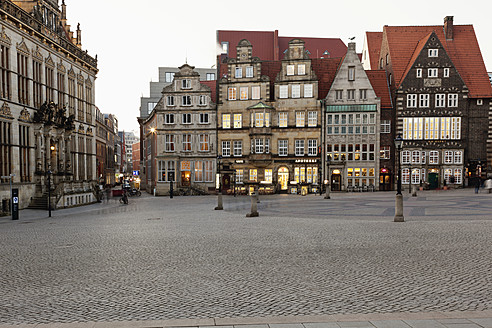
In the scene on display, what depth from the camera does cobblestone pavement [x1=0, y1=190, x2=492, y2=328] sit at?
6707mm

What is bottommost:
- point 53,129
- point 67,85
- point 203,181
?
point 203,181

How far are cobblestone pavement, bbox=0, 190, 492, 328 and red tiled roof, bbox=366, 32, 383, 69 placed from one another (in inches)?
1944

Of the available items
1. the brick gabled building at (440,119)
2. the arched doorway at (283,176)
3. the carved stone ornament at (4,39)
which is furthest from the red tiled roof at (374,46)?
the carved stone ornament at (4,39)

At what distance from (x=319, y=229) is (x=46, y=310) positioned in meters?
11.2

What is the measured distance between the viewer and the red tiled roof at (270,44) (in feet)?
235

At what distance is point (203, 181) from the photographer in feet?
171

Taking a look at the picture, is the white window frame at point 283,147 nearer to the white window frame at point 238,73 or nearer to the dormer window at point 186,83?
the white window frame at point 238,73

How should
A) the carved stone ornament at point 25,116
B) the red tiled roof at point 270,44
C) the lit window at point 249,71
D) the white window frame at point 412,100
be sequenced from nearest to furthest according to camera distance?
the carved stone ornament at point 25,116
the white window frame at point 412,100
the lit window at point 249,71
the red tiled roof at point 270,44

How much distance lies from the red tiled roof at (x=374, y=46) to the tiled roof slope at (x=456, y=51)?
4452mm

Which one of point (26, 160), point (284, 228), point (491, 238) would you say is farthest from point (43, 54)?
point (491, 238)

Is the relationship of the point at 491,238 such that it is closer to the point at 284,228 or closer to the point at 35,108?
the point at 284,228

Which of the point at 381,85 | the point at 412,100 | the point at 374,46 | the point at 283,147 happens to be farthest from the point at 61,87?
the point at 374,46

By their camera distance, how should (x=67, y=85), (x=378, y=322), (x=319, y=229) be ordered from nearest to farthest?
1. (x=378, y=322)
2. (x=319, y=229)
3. (x=67, y=85)

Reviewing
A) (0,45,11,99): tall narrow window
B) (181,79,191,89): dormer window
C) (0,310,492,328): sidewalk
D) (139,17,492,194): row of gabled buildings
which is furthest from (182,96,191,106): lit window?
(0,310,492,328): sidewalk
